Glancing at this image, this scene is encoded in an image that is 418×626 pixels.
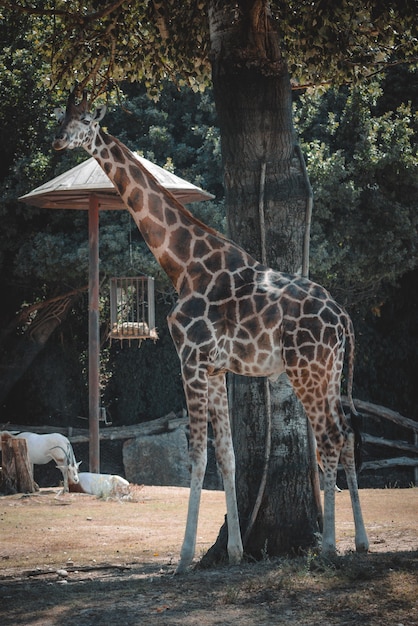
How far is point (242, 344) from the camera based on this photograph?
747 centimetres

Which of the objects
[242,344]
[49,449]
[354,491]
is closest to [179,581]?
[354,491]

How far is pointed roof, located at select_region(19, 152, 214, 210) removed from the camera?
12938 millimetres

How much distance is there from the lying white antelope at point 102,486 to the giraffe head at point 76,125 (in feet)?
22.3

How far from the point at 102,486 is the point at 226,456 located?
6.42 meters

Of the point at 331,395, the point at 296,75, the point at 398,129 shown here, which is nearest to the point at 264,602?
the point at 331,395

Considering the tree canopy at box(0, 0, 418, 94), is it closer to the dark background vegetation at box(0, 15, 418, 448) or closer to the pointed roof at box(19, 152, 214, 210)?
the pointed roof at box(19, 152, 214, 210)

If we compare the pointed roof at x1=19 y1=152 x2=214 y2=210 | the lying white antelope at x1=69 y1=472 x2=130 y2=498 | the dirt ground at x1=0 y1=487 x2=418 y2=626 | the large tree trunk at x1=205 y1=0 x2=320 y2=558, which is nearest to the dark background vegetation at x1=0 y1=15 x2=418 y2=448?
the pointed roof at x1=19 y1=152 x2=214 y2=210

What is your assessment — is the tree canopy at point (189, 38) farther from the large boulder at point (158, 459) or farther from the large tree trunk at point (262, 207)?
the large boulder at point (158, 459)

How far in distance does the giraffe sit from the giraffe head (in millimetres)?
24

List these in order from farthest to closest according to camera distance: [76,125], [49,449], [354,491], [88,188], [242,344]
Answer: [49,449] → [88,188] → [76,125] → [354,491] → [242,344]

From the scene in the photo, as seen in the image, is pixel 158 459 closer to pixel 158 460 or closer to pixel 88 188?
pixel 158 460

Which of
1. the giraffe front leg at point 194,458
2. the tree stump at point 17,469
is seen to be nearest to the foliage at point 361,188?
the tree stump at point 17,469

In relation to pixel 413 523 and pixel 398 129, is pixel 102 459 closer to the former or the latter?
pixel 398 129

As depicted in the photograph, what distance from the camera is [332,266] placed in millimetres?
18312
